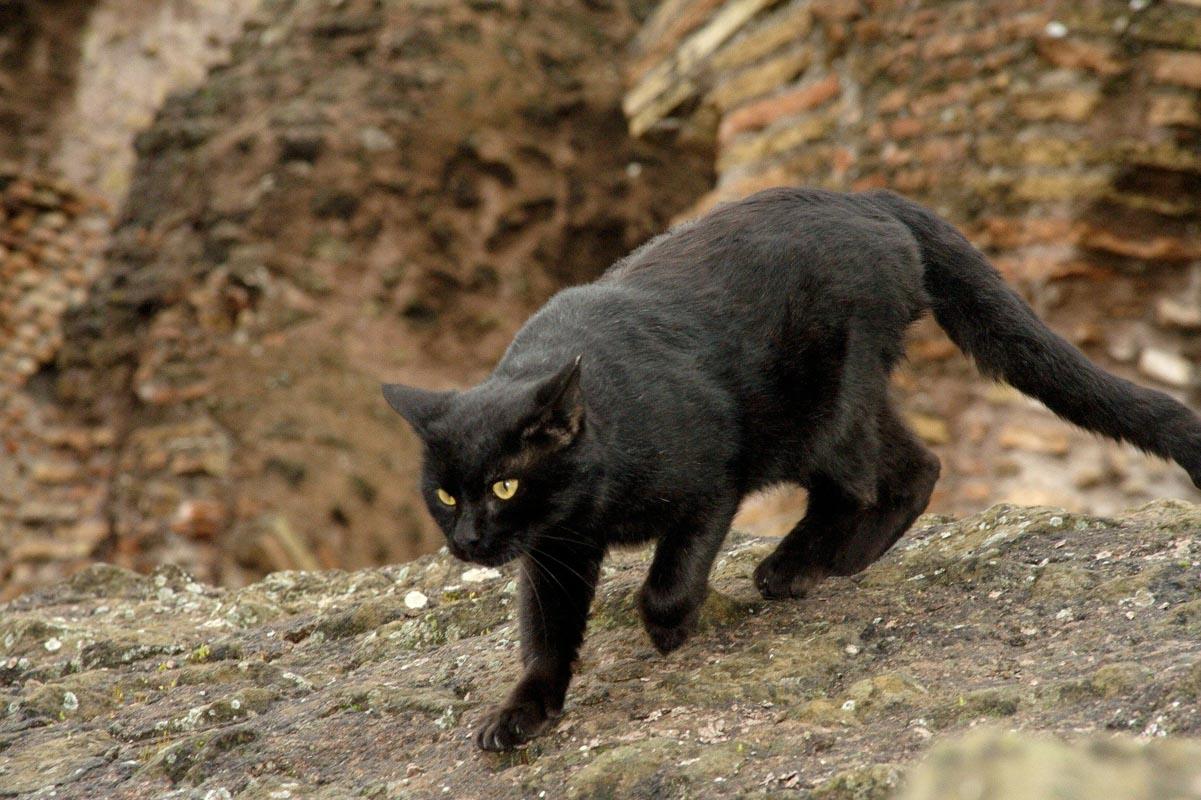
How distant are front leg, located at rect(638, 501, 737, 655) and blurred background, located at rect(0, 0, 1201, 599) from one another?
8.90 feet

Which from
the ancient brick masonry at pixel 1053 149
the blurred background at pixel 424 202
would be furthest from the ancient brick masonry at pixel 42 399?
the ancient brick masonry at pixel 1053 149

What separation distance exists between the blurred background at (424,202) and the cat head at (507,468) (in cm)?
300

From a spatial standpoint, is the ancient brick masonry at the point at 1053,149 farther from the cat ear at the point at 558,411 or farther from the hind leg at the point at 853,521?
the cat ear at the point at 558,411

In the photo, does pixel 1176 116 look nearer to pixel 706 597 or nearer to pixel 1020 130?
pixel 1020 130

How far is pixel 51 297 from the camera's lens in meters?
8.32

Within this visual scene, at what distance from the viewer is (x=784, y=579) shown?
113 inches

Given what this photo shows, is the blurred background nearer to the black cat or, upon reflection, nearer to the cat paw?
the black cat

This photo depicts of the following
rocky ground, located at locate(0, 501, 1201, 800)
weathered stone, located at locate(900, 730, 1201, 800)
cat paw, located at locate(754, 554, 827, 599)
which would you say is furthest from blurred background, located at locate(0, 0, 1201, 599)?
weathered stone, located at locate(900, 730, 1201, 800)

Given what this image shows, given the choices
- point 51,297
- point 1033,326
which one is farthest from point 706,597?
point 51,297

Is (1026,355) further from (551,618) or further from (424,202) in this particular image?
(424,202)

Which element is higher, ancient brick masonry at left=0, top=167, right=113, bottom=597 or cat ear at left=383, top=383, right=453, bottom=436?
cat ear at left=383, top=383, right=453, bottom=436

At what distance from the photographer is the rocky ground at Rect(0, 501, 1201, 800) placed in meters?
2.07

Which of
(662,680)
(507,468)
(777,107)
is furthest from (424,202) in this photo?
(662,680)

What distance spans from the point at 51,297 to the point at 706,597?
686 cm
